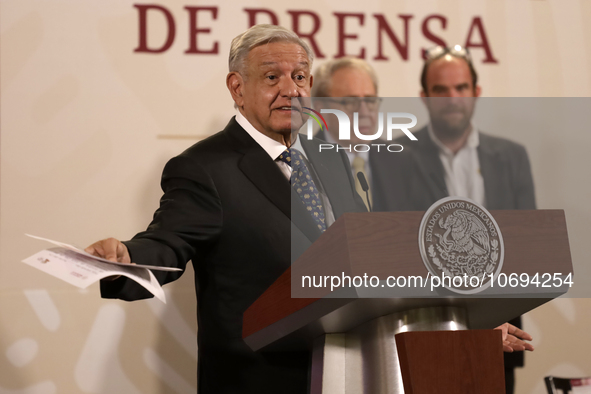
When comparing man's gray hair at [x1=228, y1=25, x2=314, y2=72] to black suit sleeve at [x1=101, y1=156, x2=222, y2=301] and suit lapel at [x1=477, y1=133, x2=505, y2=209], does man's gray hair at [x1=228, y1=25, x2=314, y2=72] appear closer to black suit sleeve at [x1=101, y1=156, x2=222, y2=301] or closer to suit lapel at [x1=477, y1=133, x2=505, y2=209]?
black suit sleeve at [x1=101, y1=156, x2=222, y2=301]

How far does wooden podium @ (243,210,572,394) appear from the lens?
3.05 ft

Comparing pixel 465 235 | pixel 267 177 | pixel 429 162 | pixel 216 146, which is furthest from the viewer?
→ pixel 216 146

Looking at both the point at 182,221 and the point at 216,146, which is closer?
the point at 182,221

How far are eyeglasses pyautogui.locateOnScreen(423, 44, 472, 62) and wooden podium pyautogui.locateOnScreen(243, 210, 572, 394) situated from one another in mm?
1855

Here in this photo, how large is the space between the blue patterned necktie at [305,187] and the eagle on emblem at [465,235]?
651 millimetres

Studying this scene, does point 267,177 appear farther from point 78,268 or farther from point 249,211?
point 78,268

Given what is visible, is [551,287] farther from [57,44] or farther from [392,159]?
[57,44]

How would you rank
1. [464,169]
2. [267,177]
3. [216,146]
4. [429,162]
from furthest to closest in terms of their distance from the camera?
1. [216,146]
2. [267,177]
3. [429,162]
4. [464,169]

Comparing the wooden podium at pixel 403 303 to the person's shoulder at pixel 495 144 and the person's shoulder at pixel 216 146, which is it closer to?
the person's shoulder at pixel 495 144

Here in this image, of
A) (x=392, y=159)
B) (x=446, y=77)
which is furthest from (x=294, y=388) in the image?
(x=446, y=77)

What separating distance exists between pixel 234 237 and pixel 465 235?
0.93m

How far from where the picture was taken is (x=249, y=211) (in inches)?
69.8

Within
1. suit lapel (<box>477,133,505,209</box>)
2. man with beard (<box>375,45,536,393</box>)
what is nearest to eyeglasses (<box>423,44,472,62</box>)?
man with beard (<box>375,45,536,393</box>)

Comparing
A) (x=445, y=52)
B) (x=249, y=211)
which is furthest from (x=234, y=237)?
(x=445, y=52)
